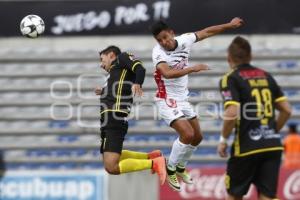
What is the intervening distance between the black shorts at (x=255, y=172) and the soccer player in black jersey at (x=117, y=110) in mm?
1392

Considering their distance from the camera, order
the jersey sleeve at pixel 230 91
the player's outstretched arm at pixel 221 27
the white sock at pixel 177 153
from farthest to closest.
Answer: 1. the white sock at pixel 177 153
2. the player's outstretched arm at pixel 221 27
3. the jersey sleeve at pixel 230 91

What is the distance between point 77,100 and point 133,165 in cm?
817

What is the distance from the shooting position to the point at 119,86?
32.3ft

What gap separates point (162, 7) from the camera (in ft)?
58.6

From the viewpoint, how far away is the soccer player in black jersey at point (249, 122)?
827 cm

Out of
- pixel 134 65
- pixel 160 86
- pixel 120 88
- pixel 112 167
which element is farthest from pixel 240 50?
pixel 112 167

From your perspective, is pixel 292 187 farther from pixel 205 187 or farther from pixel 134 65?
pixel 134 65

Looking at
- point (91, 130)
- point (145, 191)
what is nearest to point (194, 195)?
point (145, 191)

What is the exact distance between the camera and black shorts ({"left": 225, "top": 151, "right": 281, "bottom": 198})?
8477 millimetres

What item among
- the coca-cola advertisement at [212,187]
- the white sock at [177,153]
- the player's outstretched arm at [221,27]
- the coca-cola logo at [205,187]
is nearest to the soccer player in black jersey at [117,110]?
the white sock at [177,153]

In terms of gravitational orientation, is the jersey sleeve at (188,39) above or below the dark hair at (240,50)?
above

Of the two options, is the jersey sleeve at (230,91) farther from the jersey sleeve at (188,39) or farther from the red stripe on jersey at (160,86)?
the red stripe on jersey at (160,86)

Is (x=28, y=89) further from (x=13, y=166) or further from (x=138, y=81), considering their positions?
(x=138, y=81)

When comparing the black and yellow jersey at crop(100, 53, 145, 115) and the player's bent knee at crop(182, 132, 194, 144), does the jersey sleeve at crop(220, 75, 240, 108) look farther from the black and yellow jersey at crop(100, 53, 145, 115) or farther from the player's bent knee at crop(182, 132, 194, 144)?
the black and yellow jersey at crop(100, 53, 145, 115)
